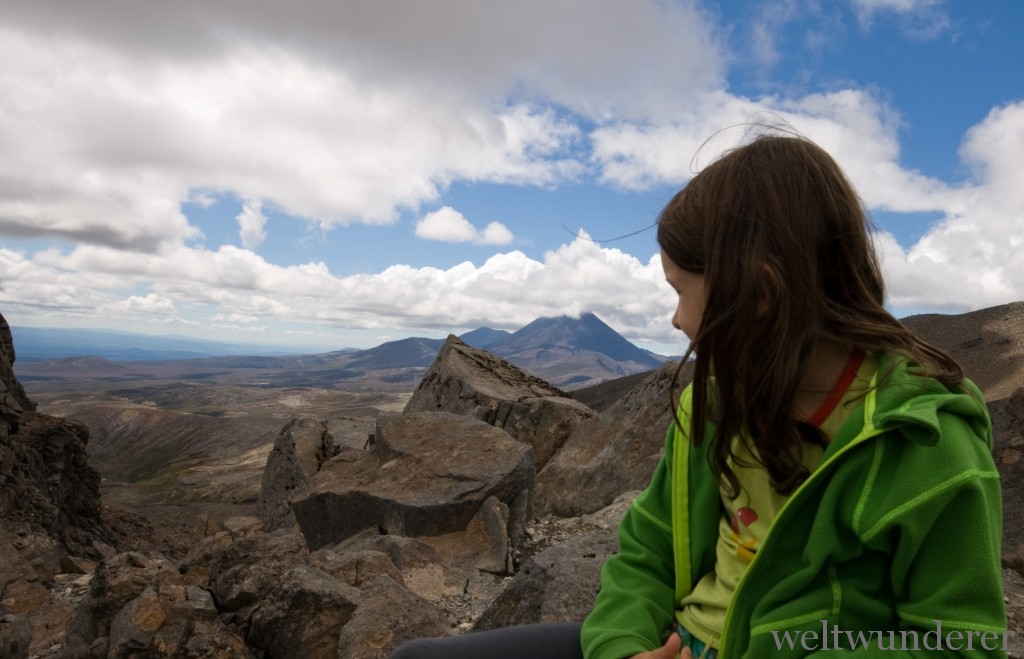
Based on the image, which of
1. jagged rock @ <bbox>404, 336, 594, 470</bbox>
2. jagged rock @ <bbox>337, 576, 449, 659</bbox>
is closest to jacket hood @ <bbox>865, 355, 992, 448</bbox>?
jagged rock @ <bbox>337, 576, 449, 659</bbox>

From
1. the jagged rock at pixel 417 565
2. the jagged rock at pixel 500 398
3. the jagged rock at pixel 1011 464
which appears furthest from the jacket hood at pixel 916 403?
the jagged rock at pixel 500 398

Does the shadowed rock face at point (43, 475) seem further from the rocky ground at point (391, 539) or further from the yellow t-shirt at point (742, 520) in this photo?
the yellow t-shirt at point (742, 520)

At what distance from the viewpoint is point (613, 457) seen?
34.9 ft

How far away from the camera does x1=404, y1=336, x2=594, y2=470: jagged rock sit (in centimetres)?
1347

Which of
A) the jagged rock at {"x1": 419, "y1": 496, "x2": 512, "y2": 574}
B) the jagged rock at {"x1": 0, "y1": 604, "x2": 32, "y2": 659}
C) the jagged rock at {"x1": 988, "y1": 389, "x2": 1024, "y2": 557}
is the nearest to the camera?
the jagged rock at {"x1": 0, "y1": 604, "x2": 32, "y2": 659}

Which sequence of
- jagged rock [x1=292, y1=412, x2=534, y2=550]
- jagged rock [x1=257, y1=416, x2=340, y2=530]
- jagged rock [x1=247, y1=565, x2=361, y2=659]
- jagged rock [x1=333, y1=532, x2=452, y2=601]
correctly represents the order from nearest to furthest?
jagged rock [x1=247, y1=565, x2=361, y2=659], jagged rock [x1=333, y1=532, x2=452, y2=601], jagged rock [x1=292, y1=412, x2=534, y2=550], jagged rock [x1=257, y1=416, x2=340, y2=530]

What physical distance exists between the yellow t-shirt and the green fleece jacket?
0.11 m

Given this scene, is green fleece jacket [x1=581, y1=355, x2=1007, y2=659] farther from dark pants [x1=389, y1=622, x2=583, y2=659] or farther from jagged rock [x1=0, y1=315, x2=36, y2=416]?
jagged rock [x1=0, y1=315, x2=36, y2=416]

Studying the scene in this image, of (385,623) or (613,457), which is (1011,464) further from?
(385,623)

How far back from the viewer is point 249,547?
651 centimetres

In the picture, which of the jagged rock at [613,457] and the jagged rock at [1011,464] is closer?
the jagged rock at [1011,464]

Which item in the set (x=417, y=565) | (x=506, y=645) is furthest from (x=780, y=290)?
(x=417, y=565)

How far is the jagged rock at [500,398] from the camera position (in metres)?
13.5

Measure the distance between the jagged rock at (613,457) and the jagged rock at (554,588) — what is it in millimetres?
4591
